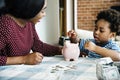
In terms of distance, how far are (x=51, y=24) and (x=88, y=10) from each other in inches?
54.3

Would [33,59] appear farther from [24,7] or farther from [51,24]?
[51,24]

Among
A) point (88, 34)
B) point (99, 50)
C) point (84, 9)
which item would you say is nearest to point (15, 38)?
point (99, 50)

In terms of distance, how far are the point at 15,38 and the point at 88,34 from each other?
2110 millimetres

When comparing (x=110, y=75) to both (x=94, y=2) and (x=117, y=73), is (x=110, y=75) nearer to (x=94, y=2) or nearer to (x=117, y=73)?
(x=117, y=73)

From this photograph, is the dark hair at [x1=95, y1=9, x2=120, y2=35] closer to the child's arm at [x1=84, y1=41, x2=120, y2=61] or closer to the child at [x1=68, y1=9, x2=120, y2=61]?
the child at [x1=68, y1=9, x2=120, y2=61]

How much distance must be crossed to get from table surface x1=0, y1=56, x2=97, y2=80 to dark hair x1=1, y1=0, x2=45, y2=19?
290 mm

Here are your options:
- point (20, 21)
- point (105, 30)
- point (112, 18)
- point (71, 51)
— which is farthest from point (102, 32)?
point (20, 21)

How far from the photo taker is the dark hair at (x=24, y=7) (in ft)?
4.43

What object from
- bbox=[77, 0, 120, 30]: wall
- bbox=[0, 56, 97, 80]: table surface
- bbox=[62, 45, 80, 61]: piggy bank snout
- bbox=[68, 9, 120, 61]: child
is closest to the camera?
bbox=[0, 56, 97, 80]: table surface

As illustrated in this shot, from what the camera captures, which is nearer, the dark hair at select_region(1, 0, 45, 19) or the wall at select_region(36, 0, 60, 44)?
the dark hair at select_region(1, 0, 45, 19)

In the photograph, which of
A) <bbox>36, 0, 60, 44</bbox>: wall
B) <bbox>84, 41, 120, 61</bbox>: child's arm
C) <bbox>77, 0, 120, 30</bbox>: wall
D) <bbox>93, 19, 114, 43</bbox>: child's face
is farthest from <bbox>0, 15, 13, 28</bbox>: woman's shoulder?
<bbox>77, 0, 120, 30</bbox>: wall

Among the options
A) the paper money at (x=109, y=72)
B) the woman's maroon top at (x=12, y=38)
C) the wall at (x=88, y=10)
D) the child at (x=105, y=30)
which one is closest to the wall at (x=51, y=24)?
the wall at (x=88, y=10)

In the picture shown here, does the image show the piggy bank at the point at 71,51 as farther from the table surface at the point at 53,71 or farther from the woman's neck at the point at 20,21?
the woman's neck at the point at 20,21

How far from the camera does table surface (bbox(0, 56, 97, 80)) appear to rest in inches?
44.7
